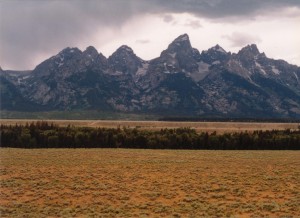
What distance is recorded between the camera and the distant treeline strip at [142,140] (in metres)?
134

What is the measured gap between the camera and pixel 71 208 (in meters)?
44.5

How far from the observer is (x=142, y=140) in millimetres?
138375

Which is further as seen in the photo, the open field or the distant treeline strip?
the distant treeline strip

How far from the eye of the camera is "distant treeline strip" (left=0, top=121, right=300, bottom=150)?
13362 cm

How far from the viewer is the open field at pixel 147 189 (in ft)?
143

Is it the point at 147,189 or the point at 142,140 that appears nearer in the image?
the point at 147,189

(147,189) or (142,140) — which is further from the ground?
(142,140)

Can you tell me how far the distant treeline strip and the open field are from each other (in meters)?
61.2

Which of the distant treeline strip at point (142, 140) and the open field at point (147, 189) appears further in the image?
the distant treeline strip at point (142, 140)

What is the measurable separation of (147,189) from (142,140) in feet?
282

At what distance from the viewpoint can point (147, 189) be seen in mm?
52375

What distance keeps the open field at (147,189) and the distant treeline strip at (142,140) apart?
201 ft

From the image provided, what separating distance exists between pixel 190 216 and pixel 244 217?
5402mm

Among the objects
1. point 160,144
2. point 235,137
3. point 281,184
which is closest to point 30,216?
point 281,184
